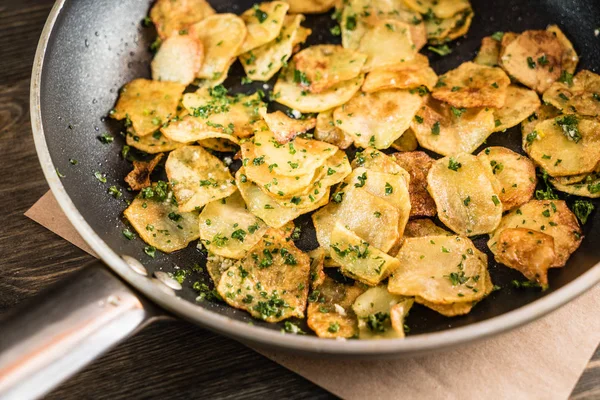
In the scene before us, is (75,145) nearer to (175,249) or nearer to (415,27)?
(175,249)

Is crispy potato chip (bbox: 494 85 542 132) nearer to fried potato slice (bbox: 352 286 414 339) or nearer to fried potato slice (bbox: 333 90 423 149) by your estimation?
fried potato slice (bbox: 333 90 423 149)

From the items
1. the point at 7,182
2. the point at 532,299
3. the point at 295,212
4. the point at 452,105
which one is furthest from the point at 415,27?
the point at 7,182

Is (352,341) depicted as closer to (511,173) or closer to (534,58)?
(511,173)

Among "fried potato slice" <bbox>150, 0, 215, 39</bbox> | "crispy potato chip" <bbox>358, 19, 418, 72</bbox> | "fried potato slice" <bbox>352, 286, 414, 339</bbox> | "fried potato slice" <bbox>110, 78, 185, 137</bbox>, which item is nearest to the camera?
A: "fried potato slice" <bbox>352, 286, 414, 339</bbox>

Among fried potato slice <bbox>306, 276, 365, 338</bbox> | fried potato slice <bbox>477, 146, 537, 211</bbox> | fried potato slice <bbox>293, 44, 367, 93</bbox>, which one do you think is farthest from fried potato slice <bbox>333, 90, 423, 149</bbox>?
fried potato slice <bbox>306, 276, 365, 338</bbox>

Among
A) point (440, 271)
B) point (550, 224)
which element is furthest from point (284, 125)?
point (550, 224)
